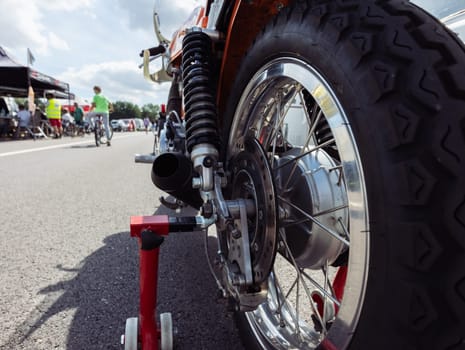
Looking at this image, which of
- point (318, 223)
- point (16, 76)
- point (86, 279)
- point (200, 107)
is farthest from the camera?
point (16, 76)

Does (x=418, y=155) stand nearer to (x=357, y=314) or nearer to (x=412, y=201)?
(x=412, y=201)

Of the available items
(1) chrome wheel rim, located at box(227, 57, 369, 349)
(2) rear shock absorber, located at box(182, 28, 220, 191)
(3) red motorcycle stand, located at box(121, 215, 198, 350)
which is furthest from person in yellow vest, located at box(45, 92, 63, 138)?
(3) red motorcycle stand, located at box(121, 215, 198, 350)

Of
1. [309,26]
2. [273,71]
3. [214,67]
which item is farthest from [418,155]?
[214,67]

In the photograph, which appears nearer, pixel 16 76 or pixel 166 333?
pixel 166 333

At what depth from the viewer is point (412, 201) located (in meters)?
0.57

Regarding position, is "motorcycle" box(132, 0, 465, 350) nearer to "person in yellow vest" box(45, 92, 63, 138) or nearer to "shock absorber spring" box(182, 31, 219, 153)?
"shock absorber spring" box(182, 31, 219, 153)

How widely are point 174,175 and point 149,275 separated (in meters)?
0.38

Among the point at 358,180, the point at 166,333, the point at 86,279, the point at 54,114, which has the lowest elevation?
the point at 86,279

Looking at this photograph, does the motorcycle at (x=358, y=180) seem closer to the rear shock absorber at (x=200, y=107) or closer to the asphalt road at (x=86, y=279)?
the rear shock absorber at (x=200, y=107)

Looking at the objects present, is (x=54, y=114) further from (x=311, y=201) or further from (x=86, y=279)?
(x=311, y=201)

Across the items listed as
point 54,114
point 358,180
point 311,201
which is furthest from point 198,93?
point 54,114

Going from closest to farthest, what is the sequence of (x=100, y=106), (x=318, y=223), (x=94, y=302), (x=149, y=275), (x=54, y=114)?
(x=318, y=223) < (x=149, y=275) < (x=94, y=302) < (x=100, y=106) < (x=54, y=114)

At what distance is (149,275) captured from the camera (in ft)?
3.70

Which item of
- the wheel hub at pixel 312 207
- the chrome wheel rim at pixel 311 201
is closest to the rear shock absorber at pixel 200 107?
the chrome wheel rim at pixel 311 201
